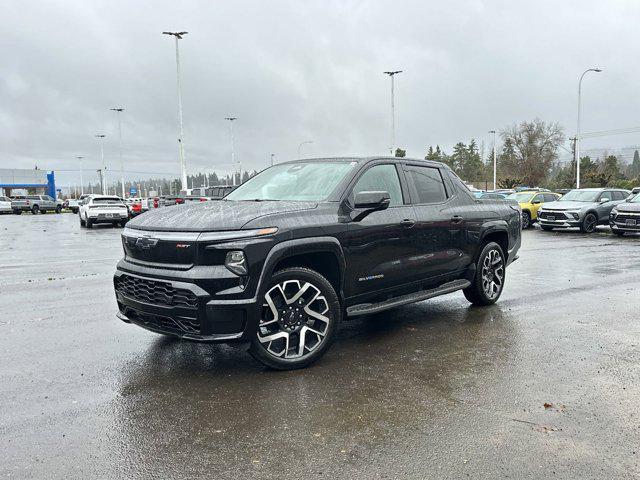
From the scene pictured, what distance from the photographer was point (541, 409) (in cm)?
375

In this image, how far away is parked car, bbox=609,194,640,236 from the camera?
17.5 metres

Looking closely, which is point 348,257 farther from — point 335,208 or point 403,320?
point 403,320

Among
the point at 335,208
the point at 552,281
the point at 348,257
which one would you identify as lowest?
the point at 552,281

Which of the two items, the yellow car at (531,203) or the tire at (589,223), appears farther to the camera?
the yellow car at (531,203)

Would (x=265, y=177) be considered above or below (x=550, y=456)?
above

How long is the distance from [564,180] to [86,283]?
289 ft

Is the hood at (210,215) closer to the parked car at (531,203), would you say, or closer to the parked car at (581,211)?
the parked car at (581,211)

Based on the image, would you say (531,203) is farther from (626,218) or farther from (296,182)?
(296,182)

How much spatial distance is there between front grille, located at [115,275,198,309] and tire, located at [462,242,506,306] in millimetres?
3985

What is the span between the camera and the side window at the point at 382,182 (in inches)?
207

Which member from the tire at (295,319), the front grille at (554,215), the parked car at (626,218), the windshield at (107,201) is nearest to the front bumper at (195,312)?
the tire at (295,319)

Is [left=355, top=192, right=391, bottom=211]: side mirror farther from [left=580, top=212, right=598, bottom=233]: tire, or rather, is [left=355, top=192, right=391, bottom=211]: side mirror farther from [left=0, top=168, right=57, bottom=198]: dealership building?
[left=0, top=168, right=57, bottom=198]: dealership building

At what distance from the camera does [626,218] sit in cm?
1775

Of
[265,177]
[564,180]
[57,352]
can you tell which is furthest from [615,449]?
[564,180]
